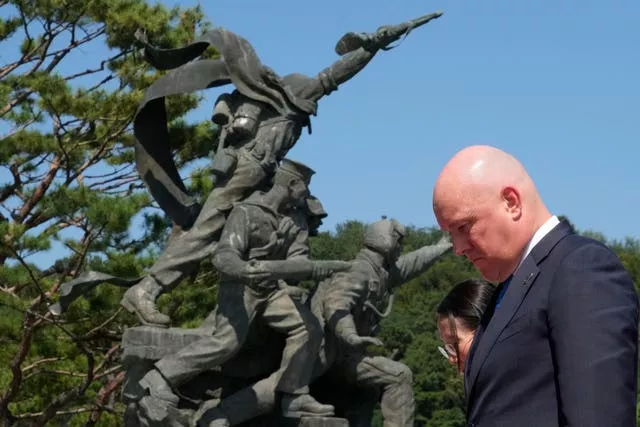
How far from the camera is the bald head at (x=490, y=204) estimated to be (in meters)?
2.24

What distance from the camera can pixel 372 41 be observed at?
9.30 metres

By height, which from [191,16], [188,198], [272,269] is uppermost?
[191,16]

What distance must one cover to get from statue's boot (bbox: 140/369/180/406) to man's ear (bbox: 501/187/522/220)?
20.1 feet

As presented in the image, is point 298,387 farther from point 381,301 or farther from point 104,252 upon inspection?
point 104,252

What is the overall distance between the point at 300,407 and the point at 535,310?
6.56m

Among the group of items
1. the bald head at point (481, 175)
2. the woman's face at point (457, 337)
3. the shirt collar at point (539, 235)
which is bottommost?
the woman's face at point (457, 337)

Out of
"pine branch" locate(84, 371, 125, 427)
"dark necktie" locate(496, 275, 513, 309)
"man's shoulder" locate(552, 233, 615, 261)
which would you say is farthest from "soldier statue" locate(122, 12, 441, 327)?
"man's shoulder" locate(552, 233, 615, 261)

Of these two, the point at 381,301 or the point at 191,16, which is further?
the point at 191,16

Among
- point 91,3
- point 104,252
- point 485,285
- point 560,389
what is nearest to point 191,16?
point 91,3

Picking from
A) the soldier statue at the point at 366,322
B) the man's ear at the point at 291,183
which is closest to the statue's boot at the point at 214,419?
the soldier statue at the point at 366,322

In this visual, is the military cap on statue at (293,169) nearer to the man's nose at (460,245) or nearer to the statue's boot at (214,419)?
the statue's boot at (214,419)

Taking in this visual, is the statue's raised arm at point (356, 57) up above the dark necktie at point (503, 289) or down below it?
above

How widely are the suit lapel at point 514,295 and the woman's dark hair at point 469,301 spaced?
697 mm

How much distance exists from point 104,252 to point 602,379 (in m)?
10.9
